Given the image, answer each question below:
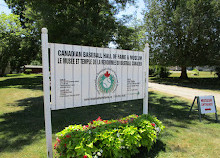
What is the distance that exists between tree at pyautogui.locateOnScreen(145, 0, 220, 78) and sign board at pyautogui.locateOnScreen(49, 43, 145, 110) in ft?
48.6

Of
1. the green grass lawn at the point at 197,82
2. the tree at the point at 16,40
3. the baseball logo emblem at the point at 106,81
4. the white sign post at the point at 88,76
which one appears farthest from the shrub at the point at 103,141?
the tree at the point at 16,40

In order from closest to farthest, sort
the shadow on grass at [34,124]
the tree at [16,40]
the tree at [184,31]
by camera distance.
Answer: the shadow on grass at [34,124]
the tree at [184,31]
the tree at [16,40]

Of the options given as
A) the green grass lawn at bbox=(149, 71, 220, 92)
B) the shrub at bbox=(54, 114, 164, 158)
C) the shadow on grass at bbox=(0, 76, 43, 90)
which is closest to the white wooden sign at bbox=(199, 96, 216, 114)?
the shrub at bbox=(54, 114, 164, 158)

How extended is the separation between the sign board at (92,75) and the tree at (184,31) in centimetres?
1481

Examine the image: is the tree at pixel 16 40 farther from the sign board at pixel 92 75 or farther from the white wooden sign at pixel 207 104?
the white wooden sign at pixel 207 104

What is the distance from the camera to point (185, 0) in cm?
1670

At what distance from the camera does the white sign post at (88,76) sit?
2.68 m

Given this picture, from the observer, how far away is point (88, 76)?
305 cm

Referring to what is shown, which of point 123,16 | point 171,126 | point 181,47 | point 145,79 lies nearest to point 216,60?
point 181,47

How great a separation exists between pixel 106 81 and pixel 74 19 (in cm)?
663

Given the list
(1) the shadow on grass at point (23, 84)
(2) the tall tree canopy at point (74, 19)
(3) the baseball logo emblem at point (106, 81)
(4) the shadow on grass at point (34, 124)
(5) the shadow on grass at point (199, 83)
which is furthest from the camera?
(1) the shadow on grass at point (23, 84)

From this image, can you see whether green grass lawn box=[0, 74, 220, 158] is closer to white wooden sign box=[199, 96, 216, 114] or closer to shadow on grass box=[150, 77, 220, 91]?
white wooden sign box=[199, 96, 216, 114]

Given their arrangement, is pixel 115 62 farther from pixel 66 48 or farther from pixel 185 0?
pixel 185 0

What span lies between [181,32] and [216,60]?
4.60m
